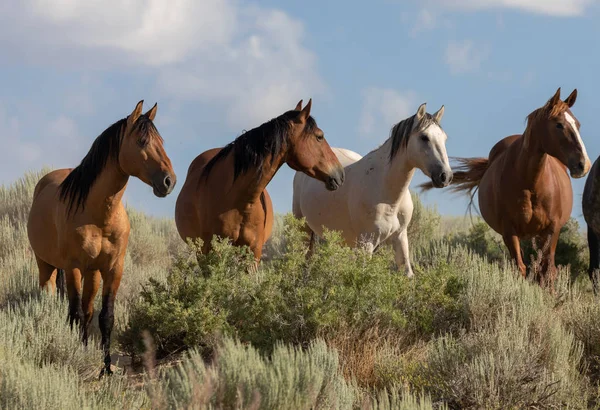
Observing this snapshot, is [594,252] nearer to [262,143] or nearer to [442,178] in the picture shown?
[442,178]

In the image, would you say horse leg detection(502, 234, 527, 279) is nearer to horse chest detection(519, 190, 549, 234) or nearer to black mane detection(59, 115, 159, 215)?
horse chest detection(519, 190, 549, 234)

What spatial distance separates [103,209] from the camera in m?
7.22

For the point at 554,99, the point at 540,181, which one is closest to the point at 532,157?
the point at 540,181

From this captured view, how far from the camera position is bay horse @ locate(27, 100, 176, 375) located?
22.7 ft

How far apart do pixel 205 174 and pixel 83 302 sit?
5.53ft

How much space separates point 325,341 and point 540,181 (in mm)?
3807

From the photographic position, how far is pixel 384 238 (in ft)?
29.9

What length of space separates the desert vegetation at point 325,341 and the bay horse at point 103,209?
33 centimetres

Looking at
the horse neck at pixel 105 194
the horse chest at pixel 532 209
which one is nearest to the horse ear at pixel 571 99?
the horse chest at pixel 532 209

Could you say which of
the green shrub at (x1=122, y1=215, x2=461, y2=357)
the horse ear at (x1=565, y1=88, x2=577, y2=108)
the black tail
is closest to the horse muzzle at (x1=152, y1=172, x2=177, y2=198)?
the green shrub at (x1=122, y1=215, x2=461, y2=357)

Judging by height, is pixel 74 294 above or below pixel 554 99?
below

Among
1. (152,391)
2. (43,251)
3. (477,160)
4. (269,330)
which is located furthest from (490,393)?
(477,160)

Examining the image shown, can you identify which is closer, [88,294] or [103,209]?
[103,209]

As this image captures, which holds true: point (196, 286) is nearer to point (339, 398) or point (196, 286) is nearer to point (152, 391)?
point (339, 398)
